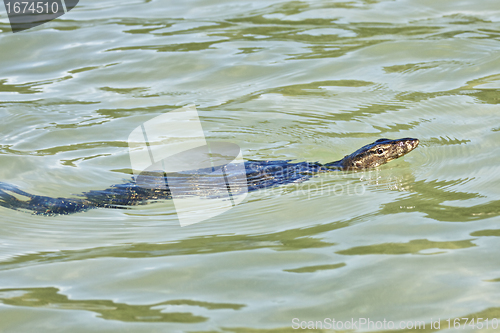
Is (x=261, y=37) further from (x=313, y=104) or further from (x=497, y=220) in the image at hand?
(x=497, y=220)

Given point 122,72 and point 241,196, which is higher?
point 122,72

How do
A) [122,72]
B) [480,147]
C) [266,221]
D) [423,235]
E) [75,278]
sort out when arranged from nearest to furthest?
[75,278]
[423,235]
[266,221]
[480,147]
[122,72]

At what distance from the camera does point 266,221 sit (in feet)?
13.6

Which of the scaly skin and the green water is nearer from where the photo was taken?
the green water

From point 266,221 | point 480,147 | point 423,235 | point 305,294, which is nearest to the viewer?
point 305,294

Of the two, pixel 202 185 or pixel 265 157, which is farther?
pixel 265 157

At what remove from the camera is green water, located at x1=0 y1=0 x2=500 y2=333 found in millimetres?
3078

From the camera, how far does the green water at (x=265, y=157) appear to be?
308 cm

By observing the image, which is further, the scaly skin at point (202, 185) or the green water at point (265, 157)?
the scaly skin at point (202, 185)

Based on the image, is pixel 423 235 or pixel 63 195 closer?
pixel 423 235

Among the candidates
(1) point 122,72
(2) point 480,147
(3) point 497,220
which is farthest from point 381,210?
(1) point 122,72

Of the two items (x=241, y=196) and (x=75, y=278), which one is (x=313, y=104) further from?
(x=75, y=278)

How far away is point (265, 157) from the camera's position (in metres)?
5.73

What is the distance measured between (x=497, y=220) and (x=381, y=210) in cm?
83
